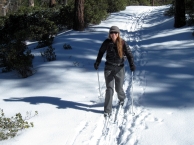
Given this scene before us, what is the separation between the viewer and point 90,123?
16.3ft

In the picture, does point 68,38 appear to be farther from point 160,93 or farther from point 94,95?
point 160,93

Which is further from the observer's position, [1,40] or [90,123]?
[1,40]

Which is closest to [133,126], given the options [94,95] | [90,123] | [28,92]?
[90,123]

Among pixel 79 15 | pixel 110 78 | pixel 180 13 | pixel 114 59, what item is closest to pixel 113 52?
pixel 114 59

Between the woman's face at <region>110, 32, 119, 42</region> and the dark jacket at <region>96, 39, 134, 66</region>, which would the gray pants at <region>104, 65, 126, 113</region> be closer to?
the dark jacket at <region>96, 39, 134, 66</region>

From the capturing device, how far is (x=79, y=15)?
46.3 feet

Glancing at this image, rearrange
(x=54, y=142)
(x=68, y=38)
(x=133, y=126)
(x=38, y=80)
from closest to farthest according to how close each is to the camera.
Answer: (x=54, y=142), (x=133, y=126), (x=38, y=80), (x=68, y=38)

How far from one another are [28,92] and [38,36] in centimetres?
768

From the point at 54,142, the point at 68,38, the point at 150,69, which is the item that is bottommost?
the point at 54,142

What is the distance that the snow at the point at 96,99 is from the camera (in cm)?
442

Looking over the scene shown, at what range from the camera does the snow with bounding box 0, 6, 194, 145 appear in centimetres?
442

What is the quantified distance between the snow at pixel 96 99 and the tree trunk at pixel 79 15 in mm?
3866

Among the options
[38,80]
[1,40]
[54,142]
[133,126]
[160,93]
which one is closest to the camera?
[54,142]

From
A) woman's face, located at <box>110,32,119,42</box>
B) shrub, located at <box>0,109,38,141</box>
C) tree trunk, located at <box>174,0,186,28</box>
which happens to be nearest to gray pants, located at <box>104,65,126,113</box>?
woman's face, located at <box>110,32,119,42</box>
